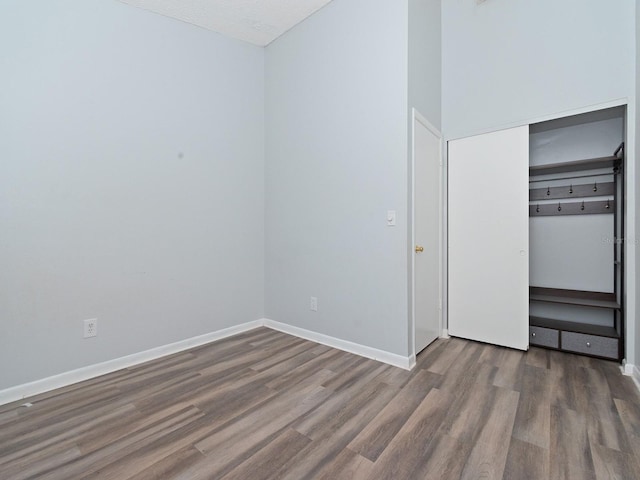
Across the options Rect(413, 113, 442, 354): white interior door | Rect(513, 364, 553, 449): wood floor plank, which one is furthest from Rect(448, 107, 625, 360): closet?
Rect(513, 364, 553, 449): wood floor plank

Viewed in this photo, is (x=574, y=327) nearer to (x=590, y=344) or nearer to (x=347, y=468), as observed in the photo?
(x=590, y=344)

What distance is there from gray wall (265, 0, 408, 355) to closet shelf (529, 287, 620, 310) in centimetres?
139

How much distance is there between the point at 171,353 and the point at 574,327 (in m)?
3.56

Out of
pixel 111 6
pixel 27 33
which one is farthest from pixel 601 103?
pixel 27 33

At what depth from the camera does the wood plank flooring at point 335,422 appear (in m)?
1.41

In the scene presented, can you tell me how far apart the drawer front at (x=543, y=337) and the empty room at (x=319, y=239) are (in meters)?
0.02

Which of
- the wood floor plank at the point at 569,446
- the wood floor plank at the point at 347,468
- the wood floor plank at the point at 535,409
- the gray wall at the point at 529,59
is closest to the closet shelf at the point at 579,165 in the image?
the gray wall at the point at 529,59

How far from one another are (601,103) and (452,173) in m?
1.18

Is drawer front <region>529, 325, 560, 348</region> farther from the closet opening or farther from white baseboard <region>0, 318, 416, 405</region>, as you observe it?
Result: white baseboard <region>0, 318, 416, 405</region>

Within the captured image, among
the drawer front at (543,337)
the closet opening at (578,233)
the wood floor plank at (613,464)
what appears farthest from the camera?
the drawer front at (543,337)

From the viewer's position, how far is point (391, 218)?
97.9 inches

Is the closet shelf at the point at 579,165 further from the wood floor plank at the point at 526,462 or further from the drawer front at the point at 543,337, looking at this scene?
the wood floor plank at the point at 526,462

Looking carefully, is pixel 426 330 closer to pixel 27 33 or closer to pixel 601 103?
pixel 601 103

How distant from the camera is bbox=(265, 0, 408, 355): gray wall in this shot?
2.46 metres
